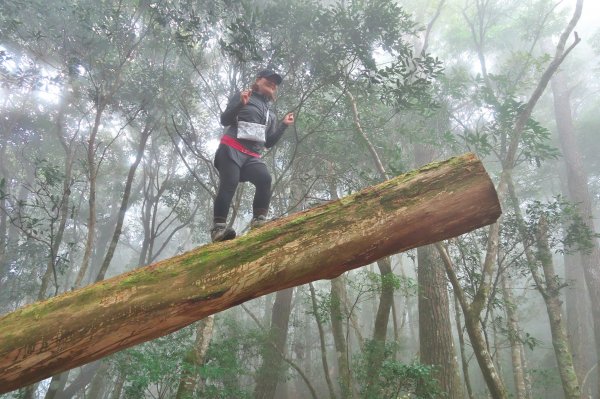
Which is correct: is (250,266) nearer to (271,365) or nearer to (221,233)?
(221,233)

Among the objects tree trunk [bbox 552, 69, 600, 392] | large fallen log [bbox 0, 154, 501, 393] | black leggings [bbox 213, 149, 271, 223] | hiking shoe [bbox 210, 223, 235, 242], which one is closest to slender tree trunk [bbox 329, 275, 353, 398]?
black leggings [bbox 213, 149, 271, 223]

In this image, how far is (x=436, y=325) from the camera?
7.37 metres

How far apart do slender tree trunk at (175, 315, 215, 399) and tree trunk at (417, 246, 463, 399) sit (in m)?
4.05

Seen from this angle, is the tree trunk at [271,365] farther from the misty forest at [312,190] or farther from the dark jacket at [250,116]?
the dark jacket at [250,116]

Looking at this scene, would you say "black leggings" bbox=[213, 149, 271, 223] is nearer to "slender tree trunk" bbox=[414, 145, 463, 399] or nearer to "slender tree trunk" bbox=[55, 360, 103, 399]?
A: "slender tree trunk" bbox=[414, 145, 463, 399]

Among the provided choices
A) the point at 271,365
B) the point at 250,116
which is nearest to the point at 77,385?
the point at 271,365

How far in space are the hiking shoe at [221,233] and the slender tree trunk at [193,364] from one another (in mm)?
2506

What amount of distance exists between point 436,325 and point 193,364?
15.3 ft

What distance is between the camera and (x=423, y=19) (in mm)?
15117

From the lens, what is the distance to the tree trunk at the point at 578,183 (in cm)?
1151

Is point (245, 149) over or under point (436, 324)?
over

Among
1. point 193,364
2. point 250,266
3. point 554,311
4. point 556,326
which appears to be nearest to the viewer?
point 250,266

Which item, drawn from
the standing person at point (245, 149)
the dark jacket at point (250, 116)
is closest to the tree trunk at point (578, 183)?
the dark jacket at point (250, 116)

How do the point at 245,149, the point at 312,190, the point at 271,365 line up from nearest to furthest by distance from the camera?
the point at 245,149 < the point at 271,365 < the point at 312,190
